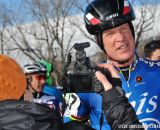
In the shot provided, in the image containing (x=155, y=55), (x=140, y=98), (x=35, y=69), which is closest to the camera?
(x=140, y=98)

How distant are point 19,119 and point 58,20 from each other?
3173cm

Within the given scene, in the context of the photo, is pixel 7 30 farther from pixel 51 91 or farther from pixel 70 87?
pixel 70 87

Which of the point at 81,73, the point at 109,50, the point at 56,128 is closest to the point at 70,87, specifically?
the point at 81,73

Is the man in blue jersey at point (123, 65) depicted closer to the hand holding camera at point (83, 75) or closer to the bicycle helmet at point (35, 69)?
the hand holding camera at point (83, 75)

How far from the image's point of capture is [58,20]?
34.2m

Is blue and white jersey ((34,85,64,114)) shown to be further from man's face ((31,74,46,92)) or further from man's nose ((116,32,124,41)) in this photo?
man's nose ((116,32,124,41))

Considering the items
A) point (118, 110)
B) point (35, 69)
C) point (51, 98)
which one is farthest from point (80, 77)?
point (35, 69)

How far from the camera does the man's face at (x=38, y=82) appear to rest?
26.6 feet

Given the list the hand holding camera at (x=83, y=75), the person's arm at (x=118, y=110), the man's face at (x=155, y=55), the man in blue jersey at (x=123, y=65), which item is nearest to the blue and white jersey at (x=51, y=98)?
the man's face at (x=155, y=55)

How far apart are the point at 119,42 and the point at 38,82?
4.24 meters

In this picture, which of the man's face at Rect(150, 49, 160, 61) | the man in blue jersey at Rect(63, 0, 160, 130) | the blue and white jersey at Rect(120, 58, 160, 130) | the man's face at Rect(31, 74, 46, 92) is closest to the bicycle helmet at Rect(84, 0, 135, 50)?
the man in blue jersey at Rect(63, 0, 160, 130)

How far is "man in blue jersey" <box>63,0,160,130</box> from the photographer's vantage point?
4.07 meters

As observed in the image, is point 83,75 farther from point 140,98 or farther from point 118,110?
point 140,98

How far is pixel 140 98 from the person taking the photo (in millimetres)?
4109
